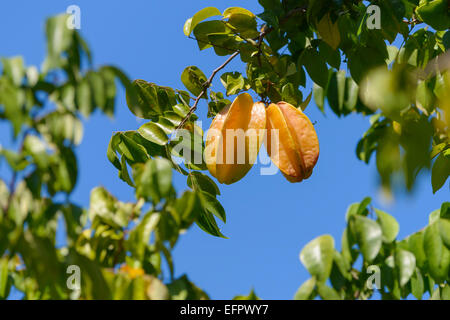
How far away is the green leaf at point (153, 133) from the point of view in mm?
2012

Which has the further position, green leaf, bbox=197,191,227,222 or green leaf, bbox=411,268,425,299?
green leaf, bbox=197,191,227,222

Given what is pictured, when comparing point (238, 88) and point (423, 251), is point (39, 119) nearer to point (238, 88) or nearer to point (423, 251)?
point (423, 251)

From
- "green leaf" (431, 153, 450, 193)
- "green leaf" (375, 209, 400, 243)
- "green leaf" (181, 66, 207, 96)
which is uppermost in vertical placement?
"green leaf" (181, 66, 207, 96)

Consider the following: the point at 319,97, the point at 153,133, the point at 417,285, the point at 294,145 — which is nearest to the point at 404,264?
the point at 417,285

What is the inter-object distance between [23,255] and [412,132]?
26.8 inches

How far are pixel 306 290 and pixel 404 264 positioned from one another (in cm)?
27

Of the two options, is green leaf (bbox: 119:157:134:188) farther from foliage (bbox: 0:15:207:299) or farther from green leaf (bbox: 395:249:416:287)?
green leaf (bbox: 395:249:416:287)

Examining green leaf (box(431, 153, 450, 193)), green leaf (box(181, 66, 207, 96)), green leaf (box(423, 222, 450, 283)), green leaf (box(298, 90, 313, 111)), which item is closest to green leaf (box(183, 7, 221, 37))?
green leaf (box(181, 66, 207, 96))

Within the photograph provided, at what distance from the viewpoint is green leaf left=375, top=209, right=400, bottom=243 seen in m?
1.39

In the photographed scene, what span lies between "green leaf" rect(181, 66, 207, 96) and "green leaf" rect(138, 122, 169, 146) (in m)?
0.44

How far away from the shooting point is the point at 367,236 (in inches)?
49.6

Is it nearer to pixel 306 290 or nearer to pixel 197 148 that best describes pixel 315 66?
pixel 197 148

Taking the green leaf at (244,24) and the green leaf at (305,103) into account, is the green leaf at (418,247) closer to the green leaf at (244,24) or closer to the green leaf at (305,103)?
the green leaf at (305,103)
